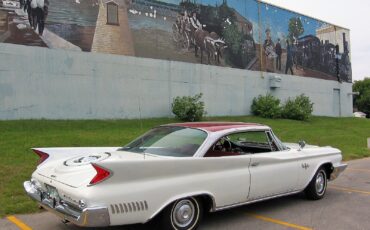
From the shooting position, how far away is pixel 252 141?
22.7ft

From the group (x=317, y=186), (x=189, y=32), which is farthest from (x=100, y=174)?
(x=189, y=32)

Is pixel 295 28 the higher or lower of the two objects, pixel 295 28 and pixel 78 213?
the higher

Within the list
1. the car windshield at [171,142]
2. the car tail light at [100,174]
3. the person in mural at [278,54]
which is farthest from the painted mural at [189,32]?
the car tail light at [100,174]

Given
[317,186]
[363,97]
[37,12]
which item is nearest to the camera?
[317,186]

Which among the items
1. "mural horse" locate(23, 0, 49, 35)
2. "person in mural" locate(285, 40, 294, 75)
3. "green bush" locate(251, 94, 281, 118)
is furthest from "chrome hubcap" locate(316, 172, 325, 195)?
"person in mural" locate(285, 40, 294, 75)

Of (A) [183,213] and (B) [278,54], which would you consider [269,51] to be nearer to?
(B) [278,54]

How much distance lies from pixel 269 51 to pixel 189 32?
8114mm

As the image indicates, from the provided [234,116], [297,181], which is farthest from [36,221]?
[234,116]

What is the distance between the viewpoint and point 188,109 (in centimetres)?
2056

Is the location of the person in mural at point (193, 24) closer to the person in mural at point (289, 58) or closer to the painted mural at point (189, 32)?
the painted mural at point (189, 32)

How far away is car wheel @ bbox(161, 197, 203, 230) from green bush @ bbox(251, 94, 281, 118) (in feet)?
70.7

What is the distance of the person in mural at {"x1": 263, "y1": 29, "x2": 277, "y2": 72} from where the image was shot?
2878 cm

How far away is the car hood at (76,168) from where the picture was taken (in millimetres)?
4703

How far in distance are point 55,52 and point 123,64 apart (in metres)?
3.39
